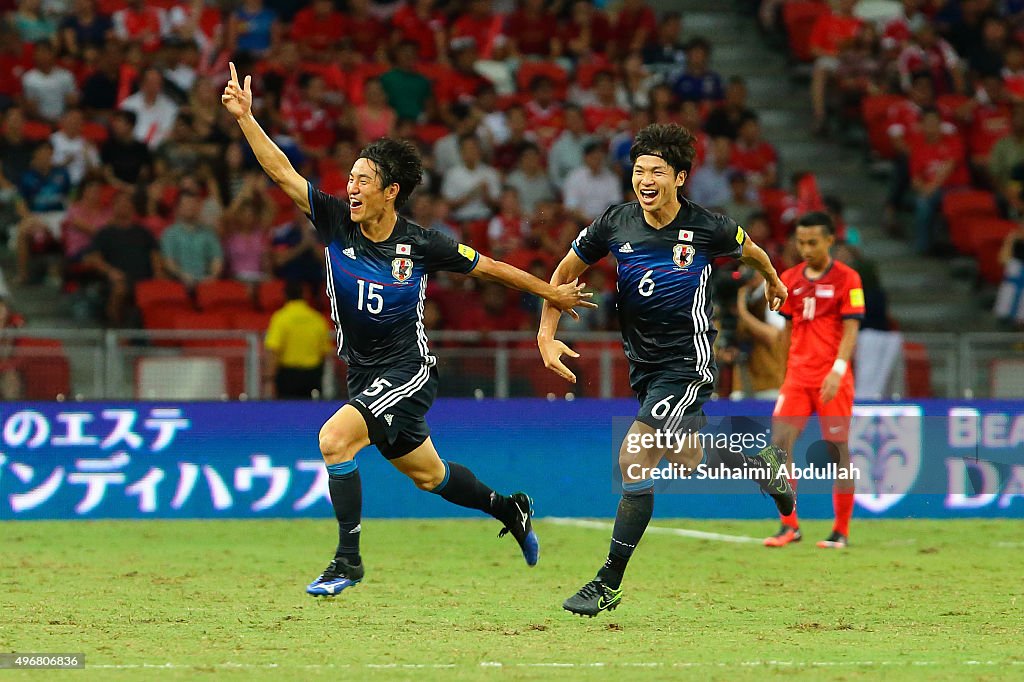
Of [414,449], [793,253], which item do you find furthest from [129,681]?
[793,253]

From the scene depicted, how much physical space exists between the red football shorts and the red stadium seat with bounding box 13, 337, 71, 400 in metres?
6.20

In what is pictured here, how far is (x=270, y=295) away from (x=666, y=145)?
8.71 m

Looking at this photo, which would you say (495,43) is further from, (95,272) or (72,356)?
(72,356)

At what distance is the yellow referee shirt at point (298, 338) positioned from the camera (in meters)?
14.9

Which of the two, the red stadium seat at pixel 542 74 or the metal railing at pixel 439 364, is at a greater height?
the red stadium seat at pixel 542 74

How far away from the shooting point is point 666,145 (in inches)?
344

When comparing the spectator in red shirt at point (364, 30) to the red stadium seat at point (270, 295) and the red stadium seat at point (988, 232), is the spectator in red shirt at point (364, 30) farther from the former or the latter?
the red stadium seat at point (988, 232)

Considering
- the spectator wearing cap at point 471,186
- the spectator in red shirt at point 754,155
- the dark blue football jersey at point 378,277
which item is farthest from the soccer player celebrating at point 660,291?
the spectator in red shirt at point 754,155

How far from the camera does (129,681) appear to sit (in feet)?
22.0

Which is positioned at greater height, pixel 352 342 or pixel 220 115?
pixel 220 115

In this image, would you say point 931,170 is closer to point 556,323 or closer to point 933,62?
point 933,62

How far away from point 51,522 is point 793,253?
796 centimetres

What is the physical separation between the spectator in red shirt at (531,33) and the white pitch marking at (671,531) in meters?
8.82

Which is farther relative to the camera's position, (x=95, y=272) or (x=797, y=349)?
(x=95, y=272)
